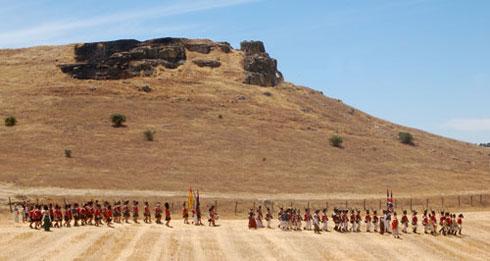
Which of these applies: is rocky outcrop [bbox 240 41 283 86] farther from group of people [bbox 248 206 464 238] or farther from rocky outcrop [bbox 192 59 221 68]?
group of people [bbox 248 206 464 238]

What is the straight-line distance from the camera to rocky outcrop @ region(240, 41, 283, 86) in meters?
126

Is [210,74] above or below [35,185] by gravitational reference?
above

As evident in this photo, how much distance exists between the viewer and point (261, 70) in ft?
427

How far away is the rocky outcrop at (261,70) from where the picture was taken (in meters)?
126

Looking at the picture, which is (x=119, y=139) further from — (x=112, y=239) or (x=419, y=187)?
(x=112, y=239)

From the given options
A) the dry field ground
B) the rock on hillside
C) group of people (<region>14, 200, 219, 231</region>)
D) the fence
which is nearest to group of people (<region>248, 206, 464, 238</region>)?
the dry field ground

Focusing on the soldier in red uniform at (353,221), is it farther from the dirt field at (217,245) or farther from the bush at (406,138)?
the bush at (406,138)

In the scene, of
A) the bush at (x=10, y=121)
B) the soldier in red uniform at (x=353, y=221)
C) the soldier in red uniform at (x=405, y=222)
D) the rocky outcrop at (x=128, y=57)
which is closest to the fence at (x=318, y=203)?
the soldier in red uniform at (x=353, y=221)

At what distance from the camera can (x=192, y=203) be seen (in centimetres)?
5303

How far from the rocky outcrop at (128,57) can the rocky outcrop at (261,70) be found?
19.4ft

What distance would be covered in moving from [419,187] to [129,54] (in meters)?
66.1

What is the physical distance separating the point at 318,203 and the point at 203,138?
3137 cm

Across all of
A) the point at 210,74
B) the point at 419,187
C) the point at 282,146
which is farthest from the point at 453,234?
the point at 210,74

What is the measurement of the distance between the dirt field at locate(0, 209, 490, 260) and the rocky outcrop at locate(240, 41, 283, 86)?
3211 inches
